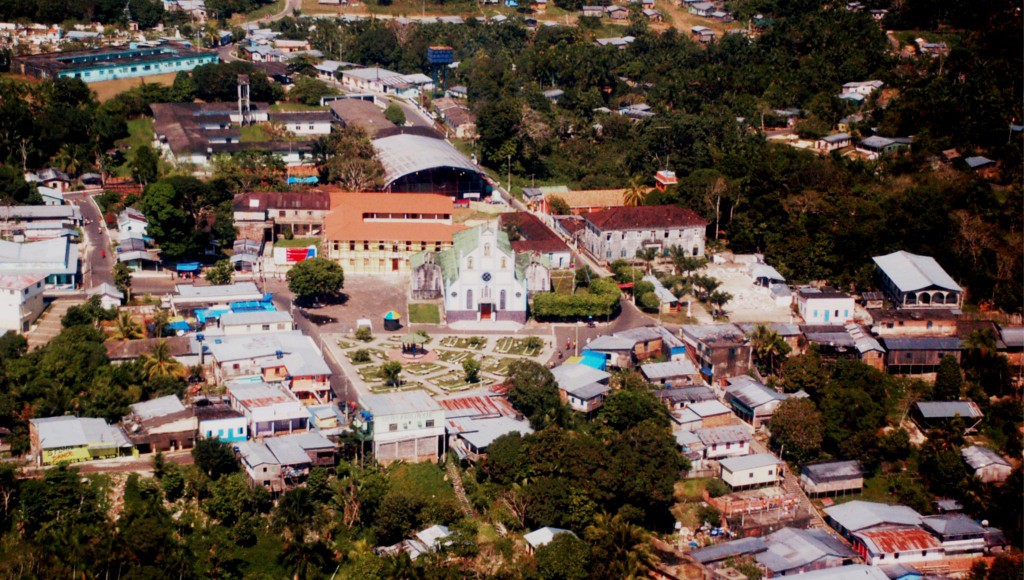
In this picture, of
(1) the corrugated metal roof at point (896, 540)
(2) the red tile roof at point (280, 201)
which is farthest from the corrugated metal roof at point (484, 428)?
(2) the red tile roof at point (280, 201)

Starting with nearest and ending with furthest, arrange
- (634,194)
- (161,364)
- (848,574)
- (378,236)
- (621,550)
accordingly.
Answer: (621,550), (848,574), (161,364), (378,236), (634,194)

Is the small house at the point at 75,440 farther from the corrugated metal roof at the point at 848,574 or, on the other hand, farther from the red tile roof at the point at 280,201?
the corrugated metal roof at the point at 848,574

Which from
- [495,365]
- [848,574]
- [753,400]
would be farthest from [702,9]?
[848,574]

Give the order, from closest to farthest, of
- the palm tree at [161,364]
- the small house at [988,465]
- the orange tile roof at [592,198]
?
the small house at [988,465] → the palm tree at [161,364] → the orange tile roof at [592,198]

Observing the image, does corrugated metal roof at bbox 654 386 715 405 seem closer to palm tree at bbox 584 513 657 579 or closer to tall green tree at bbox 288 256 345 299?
palm tree at bbox 584 513 657 579

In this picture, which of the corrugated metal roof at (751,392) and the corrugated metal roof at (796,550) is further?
the corrugated metal roof at (751,392)

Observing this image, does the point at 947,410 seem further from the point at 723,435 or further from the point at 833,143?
the point at 833,143
